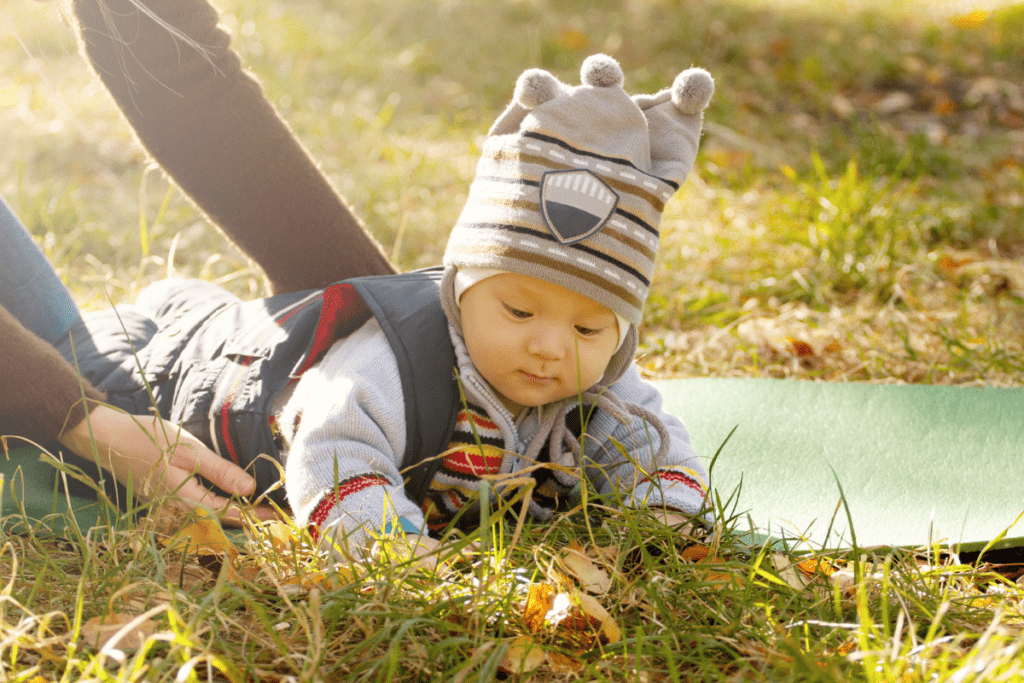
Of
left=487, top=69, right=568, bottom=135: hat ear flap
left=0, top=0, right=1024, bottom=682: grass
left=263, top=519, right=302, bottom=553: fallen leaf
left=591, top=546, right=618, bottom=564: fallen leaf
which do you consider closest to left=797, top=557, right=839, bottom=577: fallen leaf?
left=0, top=0, right=1024, bottom=682: grass

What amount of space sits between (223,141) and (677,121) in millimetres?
1112

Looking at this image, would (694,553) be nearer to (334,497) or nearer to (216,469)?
(334,497)

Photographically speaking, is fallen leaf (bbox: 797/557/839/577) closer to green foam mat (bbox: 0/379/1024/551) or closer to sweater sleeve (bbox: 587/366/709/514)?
green foam mat (bbox: 0/379/1024/551)

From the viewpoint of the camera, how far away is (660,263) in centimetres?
304

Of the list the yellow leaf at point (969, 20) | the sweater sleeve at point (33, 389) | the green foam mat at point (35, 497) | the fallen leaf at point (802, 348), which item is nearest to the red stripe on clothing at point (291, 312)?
the sweater sleeve at point (33, 389)

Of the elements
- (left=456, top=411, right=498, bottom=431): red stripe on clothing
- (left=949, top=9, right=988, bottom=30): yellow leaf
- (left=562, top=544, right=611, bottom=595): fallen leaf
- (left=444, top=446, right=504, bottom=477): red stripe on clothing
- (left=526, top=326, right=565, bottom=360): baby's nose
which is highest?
(left=949, top=9, right=988, bottom=30): yellow leaf

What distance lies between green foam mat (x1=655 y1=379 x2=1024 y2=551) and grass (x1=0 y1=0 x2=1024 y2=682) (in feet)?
0.47

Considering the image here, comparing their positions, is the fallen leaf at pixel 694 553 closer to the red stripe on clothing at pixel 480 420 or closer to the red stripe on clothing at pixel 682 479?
the red stripe on clothing at pixel 682 479

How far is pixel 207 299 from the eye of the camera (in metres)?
2.09

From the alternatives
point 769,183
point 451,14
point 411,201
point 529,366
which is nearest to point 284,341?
point 529,366

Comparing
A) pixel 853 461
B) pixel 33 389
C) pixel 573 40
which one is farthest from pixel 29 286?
pixel 573 40

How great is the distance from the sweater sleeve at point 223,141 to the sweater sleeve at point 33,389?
23.8 inches

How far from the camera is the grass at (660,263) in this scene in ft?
3.56

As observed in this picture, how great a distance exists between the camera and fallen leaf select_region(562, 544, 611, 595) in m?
1.22
